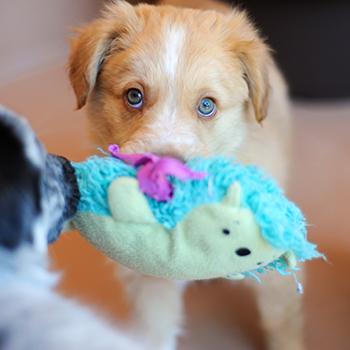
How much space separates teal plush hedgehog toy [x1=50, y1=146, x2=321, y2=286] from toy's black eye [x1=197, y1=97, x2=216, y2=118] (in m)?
0.41

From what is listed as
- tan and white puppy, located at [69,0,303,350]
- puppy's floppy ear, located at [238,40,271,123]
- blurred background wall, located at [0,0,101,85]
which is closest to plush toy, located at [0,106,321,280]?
tan and white puppy, located at [69,0,303,350]

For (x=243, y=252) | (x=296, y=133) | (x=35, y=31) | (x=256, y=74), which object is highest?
(x=256, y=74)

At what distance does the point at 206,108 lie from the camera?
1.44 meters

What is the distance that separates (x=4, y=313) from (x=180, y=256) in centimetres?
47

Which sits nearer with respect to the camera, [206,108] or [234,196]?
[234,196]

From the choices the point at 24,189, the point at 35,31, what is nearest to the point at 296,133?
the point at 35,31

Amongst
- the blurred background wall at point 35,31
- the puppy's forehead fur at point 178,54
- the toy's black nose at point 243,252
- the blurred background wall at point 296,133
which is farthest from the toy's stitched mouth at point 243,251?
the blurred background wall at point 35,31

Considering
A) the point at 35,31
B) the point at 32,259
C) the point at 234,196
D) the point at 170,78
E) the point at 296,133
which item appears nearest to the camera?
the point at 32,259

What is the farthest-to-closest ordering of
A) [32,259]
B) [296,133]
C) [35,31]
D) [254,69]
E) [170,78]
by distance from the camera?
[35,31], [296,133], [254,69], [170,78], [32,259]

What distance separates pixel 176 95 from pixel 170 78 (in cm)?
4

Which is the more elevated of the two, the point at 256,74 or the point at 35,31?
the point at 256,74

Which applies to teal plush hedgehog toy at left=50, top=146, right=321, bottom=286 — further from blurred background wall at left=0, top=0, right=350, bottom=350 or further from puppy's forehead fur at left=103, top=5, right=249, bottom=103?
blurred background wall at left=0, top=0, right=350, bottom=350

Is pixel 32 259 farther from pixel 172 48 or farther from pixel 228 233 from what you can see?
pixel 172 48

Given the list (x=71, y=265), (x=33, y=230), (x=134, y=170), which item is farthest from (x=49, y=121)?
(x=33, y=230)
